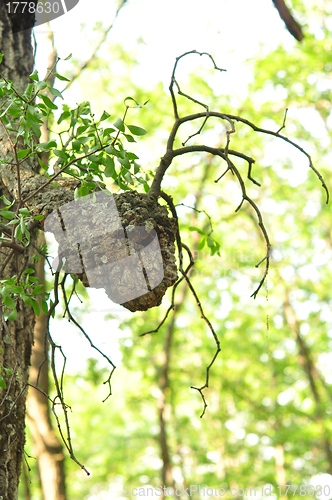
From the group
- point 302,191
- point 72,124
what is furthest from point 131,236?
point 302,191

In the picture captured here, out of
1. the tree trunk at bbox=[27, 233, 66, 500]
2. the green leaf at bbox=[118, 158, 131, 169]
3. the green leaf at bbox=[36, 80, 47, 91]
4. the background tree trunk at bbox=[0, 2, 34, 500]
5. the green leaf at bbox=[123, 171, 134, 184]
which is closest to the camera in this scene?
the green leaf at bbox=[36, 80, 47, 91]

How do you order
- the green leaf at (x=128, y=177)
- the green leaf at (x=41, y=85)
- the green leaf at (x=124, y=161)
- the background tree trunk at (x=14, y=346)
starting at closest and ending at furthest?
1. the green leaf at (x=41, y=85)
2. the green leaf at (x=124, y=161)
3. the green leaf at (x=128, y=177)
4. the background tree trunk at (x=14, y=346)

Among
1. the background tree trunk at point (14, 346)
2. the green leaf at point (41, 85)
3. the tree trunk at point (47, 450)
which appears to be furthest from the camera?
the tree trunk at point (47, 450)

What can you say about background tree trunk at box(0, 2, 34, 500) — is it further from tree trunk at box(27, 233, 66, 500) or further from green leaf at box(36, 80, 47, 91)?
tree trunk at box(27, 233, 66, 500)

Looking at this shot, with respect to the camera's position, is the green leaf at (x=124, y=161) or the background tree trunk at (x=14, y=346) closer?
the green leaf at (x=124, y=161)

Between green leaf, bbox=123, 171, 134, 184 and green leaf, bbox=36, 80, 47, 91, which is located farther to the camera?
green leaf, bbox=123, 171, 134, 184

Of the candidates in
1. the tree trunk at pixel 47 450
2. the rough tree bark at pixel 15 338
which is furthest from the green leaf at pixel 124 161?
the tree trunk at pixel 47 450

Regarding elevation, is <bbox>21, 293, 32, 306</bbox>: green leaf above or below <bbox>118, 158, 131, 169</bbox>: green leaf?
below

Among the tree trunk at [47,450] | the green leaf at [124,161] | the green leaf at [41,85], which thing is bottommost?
the tree trunk at [47,450]

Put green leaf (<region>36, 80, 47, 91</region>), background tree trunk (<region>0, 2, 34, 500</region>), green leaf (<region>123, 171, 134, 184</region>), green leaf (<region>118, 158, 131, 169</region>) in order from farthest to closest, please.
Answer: background tree trunk (<region>0, 2, 34, 500</region>), green leaf (<region>123, 171, 134, 184</region>), green leaf (<region>118, 158, 131, 169</region>), green leaf (<region>36, 80, 47, 91</region>)

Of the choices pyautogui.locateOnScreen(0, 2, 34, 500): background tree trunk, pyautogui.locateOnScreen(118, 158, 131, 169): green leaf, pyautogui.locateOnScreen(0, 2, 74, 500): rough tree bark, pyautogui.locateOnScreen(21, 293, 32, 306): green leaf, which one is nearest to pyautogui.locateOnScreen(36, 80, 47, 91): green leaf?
pyautogui.locateOnScreen(118, 158, 131, 169): green leaf

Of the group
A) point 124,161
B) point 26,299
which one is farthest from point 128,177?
point 26,299

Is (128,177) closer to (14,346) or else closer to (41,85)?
(41,85)

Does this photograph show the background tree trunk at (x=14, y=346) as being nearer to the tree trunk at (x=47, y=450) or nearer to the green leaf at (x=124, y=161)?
the green leaf at (x=124, y=161)
